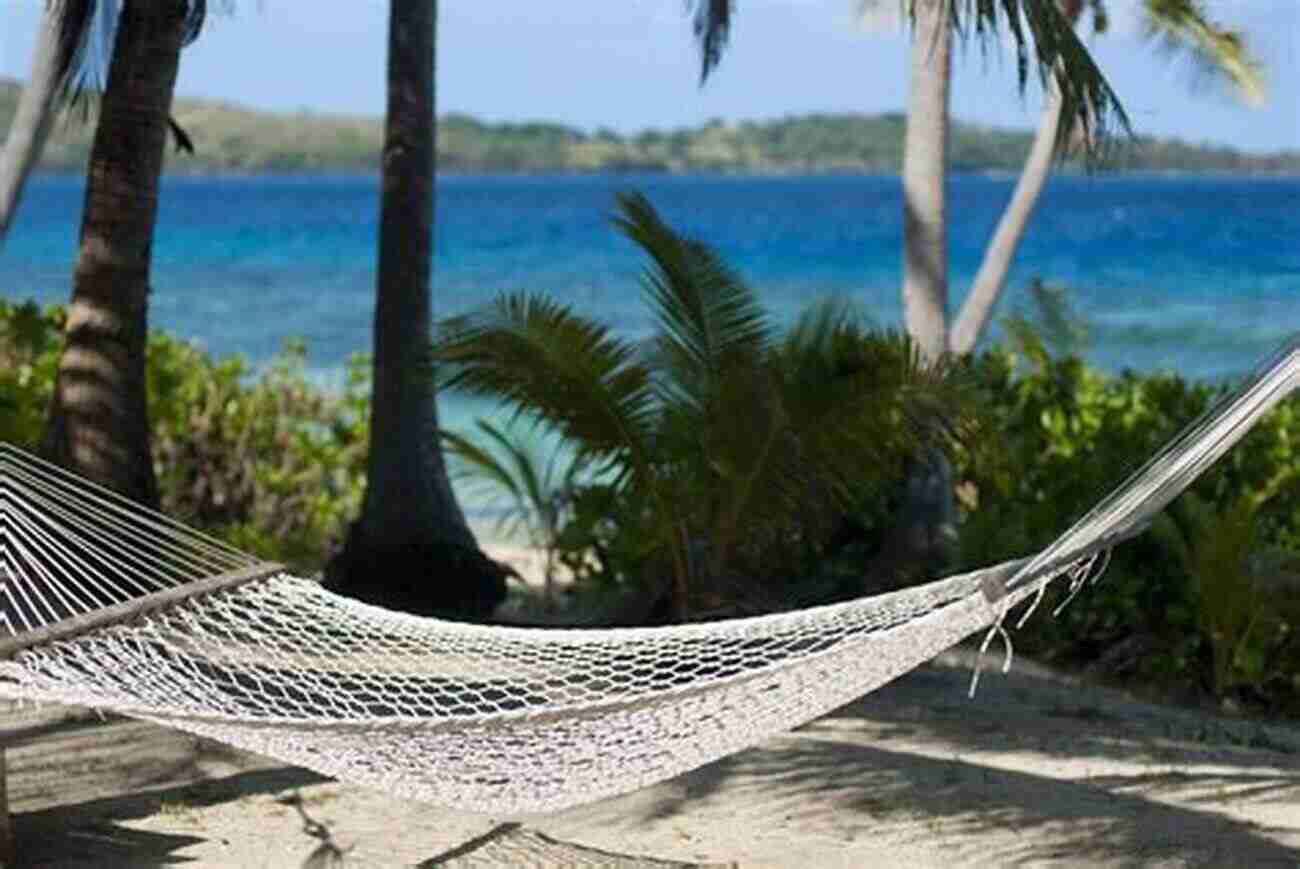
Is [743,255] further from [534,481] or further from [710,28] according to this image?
[710,28]

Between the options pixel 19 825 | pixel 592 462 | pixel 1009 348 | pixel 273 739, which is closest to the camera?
pixel 273 739

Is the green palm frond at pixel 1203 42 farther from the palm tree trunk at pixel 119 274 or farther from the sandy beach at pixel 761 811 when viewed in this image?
the palm tree trunk at pixel 119 274

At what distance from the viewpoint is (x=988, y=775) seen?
16.1 feet

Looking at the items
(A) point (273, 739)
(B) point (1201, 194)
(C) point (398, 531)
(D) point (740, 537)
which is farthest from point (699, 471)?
(B) point (1201, 194)

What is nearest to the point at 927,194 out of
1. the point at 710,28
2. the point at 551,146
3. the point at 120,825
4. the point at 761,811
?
the point at 710,28

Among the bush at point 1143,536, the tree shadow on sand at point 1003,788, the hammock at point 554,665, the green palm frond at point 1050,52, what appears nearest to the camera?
the hammock at point 554,665

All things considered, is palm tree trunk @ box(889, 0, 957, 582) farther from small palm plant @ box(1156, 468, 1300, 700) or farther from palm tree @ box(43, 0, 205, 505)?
palm tree @ box(43, 0, 205, 505)

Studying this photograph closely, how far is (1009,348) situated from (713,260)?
108 inches

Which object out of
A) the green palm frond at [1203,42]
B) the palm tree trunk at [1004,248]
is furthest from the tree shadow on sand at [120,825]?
the green palm frond at [1203,42]

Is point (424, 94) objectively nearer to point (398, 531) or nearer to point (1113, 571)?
point (398, 531)

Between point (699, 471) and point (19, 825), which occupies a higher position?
point (699, 471)

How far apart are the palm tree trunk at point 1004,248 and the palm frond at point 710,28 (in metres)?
2.65

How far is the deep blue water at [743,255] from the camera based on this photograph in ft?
84.5

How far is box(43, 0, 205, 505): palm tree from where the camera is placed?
18.9ft
